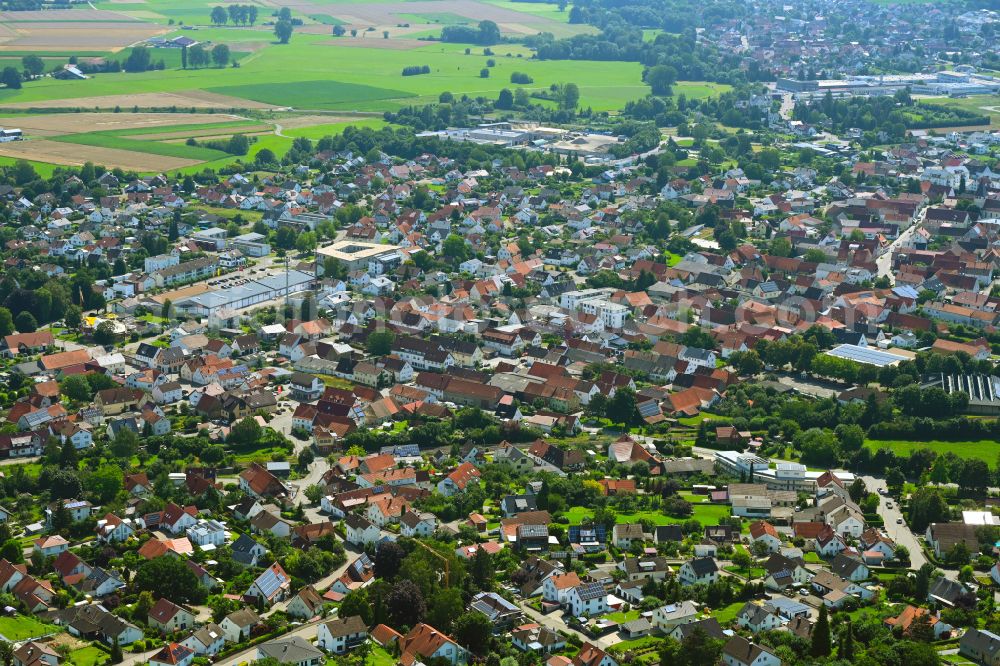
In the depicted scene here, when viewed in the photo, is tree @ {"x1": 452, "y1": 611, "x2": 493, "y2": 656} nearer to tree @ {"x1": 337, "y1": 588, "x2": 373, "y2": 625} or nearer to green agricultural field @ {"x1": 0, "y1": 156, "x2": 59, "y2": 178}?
tree @ {"x1": 337, "y1": 588, "x2": 373, "y2": 625}

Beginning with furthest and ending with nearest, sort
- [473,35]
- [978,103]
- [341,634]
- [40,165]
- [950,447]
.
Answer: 1. [473,35]
2. [978,103]
3. [40,165]
4. [950,447]
5. [341,634]

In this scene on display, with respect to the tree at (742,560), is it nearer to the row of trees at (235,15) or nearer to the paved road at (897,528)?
the paved road at (897,528)

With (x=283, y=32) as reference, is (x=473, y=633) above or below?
below

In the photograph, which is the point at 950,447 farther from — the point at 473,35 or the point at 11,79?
the point at 473,35

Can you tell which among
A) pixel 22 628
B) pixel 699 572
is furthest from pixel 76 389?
pixel 699 572

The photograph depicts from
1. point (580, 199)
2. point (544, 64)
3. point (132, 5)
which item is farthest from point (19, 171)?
point (132, 5)

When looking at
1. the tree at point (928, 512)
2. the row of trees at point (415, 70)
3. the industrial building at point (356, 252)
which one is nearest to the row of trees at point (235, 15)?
the row of trees at point (415, 70)

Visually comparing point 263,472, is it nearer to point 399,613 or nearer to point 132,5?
point 399,613

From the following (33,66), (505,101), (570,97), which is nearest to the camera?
(505,101)
